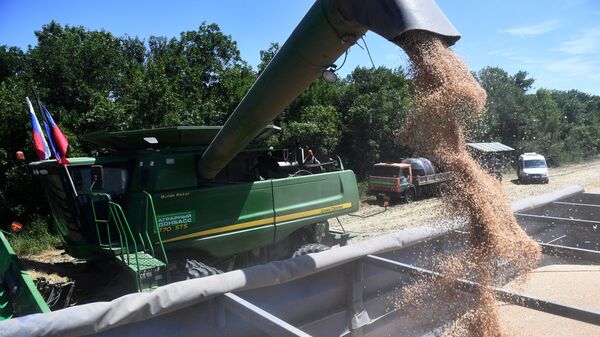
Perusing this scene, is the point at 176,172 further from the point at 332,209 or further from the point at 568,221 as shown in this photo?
the point at 568,221

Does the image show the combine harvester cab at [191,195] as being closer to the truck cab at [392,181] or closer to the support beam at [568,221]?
the support beam at [568,221]

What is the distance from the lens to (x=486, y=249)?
9.37 ft

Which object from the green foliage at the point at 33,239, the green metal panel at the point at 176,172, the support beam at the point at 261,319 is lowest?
the green foliage at the point at 33,239

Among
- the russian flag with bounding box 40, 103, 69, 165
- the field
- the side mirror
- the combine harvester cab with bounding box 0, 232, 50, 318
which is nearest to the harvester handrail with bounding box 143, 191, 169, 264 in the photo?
the side mirror

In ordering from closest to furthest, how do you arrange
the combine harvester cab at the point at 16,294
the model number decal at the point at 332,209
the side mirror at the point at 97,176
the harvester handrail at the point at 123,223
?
1. the combine harvester cab at the point at 16,294
2. the harvester handrail at the point at 123,223
3. the side mirror at the point at 97,176
4. the model number decal at the point at 332,209

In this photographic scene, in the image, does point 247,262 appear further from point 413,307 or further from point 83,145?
point 83,145

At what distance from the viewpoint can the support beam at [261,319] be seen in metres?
2.13

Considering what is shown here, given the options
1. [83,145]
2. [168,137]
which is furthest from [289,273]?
[83,145]

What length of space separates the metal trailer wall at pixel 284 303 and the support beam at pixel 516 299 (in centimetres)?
1

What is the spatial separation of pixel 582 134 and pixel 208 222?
1988 inches

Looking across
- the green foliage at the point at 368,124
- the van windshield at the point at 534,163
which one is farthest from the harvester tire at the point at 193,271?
the van windshield at the point at 534,163

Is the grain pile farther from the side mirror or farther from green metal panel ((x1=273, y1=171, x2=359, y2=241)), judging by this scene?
the side mirror

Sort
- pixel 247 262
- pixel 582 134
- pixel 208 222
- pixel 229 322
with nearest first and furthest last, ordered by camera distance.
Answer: pixel 229 322 < pixel 208 222 < pixel 247 262 < pixel 582 134

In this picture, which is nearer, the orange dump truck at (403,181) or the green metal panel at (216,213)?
the green metal panel at (216,213)
